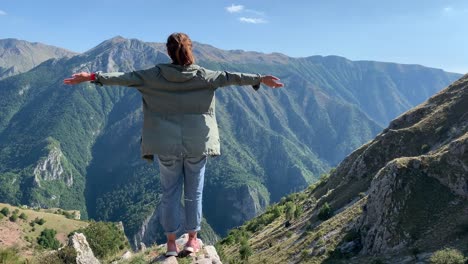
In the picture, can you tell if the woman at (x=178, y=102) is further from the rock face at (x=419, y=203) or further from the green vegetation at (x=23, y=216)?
the green vegetation at (x=23, y=216)

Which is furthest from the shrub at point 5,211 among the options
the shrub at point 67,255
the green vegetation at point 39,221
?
the shrub at point 67,255

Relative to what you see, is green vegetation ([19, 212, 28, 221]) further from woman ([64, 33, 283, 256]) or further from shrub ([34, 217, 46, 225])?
woman ([64, 33, 283, 256])

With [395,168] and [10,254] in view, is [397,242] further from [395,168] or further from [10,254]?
[10,254]

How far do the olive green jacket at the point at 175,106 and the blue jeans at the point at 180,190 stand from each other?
2.07 feet

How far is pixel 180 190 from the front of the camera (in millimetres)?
11820

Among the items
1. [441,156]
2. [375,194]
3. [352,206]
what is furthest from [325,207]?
[441,156]

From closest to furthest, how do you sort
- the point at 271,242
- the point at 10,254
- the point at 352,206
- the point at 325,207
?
the point at 10,254
the point at 352,206
the point at 325,207
the point at 271,242

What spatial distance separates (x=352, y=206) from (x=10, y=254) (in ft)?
163

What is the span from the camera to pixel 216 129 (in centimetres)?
1152

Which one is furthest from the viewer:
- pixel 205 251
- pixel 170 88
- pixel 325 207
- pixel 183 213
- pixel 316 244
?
pixel 325 207

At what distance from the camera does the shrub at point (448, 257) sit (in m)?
31.6

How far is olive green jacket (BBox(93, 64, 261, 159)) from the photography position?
10.8m

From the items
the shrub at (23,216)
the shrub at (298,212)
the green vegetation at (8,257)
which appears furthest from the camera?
the shrub at (23,216)

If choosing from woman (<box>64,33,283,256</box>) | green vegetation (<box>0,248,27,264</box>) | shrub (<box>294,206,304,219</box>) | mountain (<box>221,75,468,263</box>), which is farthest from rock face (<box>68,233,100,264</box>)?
shrub (<box>294,206,304,219</box>)
